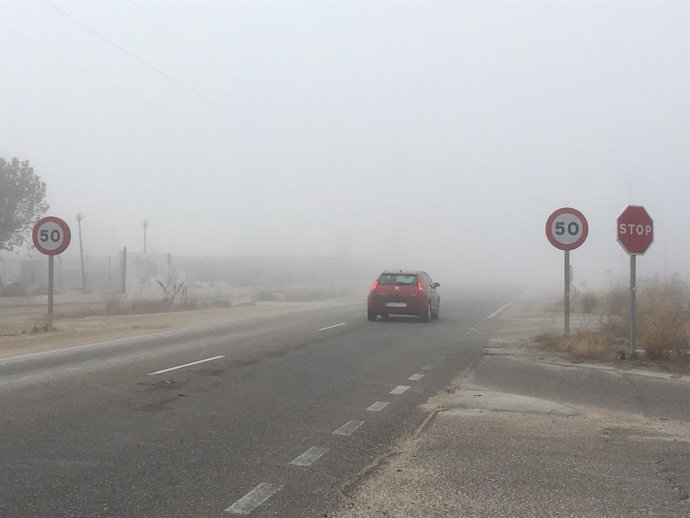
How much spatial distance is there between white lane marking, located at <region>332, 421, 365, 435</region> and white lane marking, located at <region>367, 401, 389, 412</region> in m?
0.65

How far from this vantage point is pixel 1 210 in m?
39.5

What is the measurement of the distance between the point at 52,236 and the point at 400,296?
963 centimetres

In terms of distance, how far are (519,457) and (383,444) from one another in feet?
3.88

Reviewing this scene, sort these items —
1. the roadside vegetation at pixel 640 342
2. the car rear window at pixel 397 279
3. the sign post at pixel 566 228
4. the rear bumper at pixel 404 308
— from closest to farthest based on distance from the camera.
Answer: the roadside vegetation at pixel 640 342 < the sign post at pixel 566 228 < the rear bumper at pixel 404 308 < the car rear window at pixel 397 279

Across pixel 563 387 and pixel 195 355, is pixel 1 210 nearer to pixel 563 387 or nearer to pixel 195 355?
pixel 195 355

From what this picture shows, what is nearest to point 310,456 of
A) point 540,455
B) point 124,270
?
point 540,455

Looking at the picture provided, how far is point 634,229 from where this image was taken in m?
11.4

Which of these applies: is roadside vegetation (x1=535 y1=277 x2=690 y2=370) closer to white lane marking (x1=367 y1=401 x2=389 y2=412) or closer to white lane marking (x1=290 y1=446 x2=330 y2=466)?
white lane marking (x1=367 y1=401 x2=389 y2=412)

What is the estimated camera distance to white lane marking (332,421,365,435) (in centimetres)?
616

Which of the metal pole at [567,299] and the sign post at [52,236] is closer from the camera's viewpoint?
the metal pole at [567,299]

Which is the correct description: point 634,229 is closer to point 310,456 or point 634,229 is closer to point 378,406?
point 378,406

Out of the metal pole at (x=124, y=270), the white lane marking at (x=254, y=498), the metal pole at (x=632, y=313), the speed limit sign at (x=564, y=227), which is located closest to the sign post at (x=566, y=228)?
the speed limit sign at (x=564, y=227)

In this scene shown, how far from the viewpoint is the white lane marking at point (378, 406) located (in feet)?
23.7

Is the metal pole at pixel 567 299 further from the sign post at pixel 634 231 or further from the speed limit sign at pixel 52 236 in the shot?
the speed limit sign at pixel 52 236
